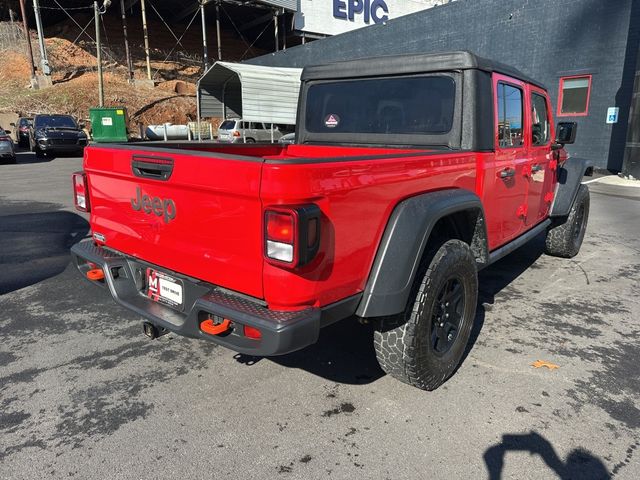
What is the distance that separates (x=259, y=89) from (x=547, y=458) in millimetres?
16625

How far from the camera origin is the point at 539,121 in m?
4.56

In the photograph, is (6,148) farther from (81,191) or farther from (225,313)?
(225,313)

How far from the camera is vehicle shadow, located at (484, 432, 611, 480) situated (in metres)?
2.24

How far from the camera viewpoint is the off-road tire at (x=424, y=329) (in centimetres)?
263

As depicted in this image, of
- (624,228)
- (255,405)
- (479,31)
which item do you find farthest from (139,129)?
(255,405)

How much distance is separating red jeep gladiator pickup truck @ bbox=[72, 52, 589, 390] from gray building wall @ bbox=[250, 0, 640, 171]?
12193 millimetres

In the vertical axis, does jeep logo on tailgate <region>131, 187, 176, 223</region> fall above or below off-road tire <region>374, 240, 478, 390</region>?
above

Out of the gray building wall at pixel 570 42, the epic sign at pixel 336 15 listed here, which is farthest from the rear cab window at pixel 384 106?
the epic sign at pixel 336 15

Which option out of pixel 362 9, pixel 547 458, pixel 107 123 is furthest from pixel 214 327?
pixel 362 9

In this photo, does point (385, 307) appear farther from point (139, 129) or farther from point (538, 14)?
point (139, 129)

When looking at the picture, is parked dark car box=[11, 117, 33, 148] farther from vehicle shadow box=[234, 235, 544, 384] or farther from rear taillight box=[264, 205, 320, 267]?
rear taillight box=[264, 205, 320, 267]

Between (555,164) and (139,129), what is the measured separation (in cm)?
3001

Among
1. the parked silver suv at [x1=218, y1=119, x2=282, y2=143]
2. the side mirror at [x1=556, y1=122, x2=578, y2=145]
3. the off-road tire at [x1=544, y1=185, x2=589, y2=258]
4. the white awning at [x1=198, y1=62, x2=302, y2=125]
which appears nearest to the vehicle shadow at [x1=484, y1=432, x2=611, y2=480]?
the side mirror at [x1=556, y1=122, x2=578, y2=145]

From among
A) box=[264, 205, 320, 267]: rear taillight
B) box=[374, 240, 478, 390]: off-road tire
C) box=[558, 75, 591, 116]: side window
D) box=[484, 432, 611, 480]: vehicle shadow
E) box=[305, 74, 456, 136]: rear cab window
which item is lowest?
box=[484, 432, 611, 480]: vehicle shadow
